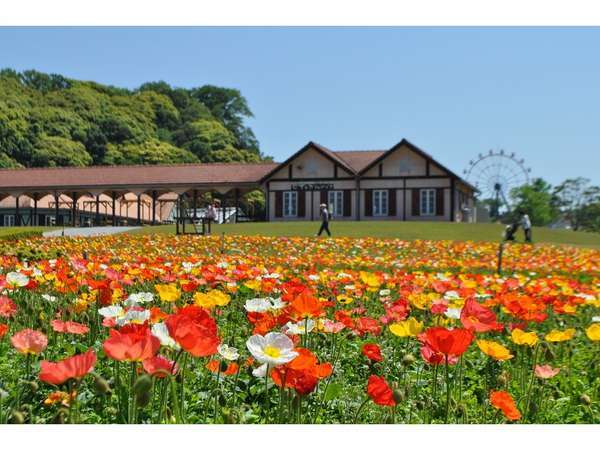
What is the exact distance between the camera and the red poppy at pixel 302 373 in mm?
1429

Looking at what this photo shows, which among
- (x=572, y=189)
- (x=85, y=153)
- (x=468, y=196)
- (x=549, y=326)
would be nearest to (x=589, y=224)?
(x=572, y=189)

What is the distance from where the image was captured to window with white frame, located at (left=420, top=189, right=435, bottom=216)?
34.9 meters

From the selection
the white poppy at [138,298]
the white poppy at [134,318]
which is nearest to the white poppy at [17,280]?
the white poppy at [138,298]

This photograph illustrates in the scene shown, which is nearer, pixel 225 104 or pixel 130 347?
pixel 130 347

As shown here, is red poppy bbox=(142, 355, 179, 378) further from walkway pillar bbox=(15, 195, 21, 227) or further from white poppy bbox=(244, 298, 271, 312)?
walkway pillar bbox=(15, 195, 21, 227)

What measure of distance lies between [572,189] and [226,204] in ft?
182

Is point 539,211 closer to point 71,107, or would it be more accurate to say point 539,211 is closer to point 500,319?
point 71,107

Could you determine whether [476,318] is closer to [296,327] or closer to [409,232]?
[296,327]

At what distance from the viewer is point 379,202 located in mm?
35562

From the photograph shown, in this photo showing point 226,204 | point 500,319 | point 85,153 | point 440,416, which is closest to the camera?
point 440,416

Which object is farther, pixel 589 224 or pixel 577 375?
pixel 589 224

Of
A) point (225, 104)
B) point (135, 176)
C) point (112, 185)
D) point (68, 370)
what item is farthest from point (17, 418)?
point (225, 104)

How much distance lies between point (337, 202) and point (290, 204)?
9.54 feet

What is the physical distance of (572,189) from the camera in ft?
255
